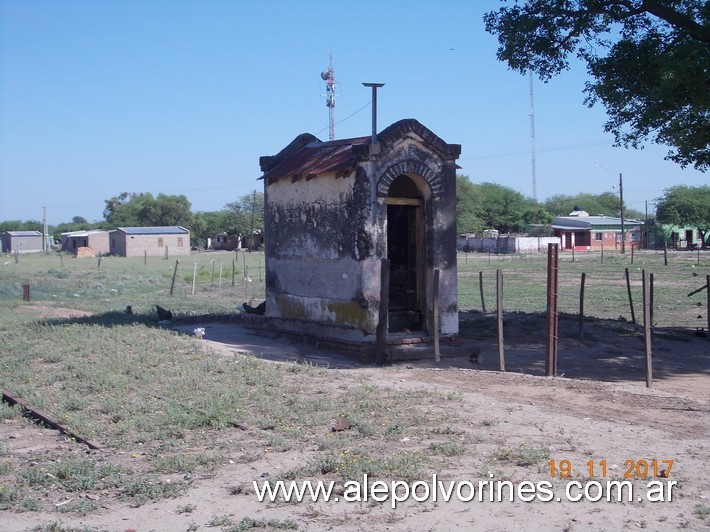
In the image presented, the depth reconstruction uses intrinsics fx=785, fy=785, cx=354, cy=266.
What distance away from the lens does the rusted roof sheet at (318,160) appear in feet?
48.0

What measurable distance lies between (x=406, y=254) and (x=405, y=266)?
0.89 ft

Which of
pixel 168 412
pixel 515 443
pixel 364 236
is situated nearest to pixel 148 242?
pixel 364 236

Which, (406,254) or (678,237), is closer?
(406,254)

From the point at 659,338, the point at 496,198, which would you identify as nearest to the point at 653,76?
the point at 659,338

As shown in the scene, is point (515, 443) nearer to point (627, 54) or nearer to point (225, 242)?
point (627, 54)

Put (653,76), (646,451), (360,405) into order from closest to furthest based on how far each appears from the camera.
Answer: (646,451)
(360,405)
(653,76)

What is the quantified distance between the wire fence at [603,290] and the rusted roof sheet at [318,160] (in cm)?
641

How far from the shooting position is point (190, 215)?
342 feet

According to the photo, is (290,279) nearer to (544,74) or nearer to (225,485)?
(544,74)

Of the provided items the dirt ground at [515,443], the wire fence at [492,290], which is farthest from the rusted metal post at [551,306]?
the wire fence at [492,290]

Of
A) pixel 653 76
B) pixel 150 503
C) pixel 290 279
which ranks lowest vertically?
pixel 150 503

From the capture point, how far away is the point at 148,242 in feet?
263

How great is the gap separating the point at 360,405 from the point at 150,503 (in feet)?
12.2

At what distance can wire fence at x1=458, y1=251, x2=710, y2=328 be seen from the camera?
24062 millimetres
